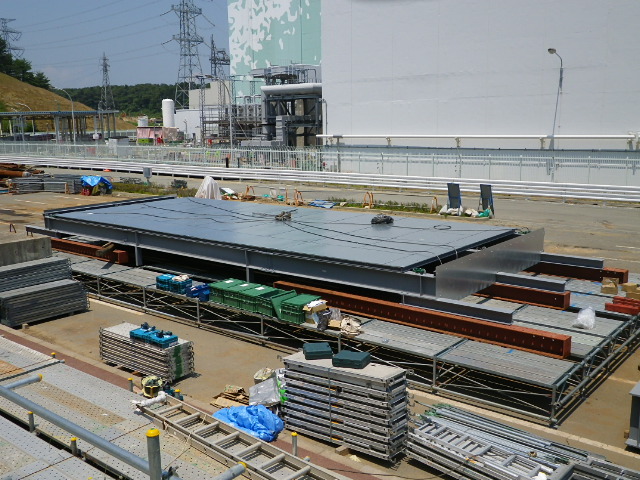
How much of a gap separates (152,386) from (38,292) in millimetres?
6774

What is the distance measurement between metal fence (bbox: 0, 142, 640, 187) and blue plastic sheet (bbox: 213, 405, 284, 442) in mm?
33309

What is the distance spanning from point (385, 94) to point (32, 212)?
1071 inches

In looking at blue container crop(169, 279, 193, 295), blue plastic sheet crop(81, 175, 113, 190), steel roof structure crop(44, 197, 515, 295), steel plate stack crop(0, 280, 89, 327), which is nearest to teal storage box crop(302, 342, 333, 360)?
steel roof structure crop(44, 197, 515, 295)

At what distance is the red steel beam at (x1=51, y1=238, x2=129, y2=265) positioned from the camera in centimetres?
1877

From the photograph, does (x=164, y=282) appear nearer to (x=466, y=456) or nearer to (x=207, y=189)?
(x=466, y=456)

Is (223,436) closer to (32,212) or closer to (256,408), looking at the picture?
(256,408)

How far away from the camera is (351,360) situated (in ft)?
29.7

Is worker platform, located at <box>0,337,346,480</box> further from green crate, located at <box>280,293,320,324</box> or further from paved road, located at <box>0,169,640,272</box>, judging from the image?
paved road, located at <box>0,169,640,272</box>

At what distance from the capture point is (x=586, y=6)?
126 feet

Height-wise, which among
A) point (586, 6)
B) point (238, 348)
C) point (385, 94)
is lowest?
point (238, 348)

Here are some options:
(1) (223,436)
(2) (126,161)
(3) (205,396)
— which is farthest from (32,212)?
(1) (223,436)

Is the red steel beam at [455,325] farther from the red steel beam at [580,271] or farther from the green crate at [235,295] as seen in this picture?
the red steel beam at [580,271]

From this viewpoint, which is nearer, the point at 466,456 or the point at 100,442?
the point at 100,442

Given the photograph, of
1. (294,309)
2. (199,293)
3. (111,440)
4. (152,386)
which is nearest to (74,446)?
(111,440)
